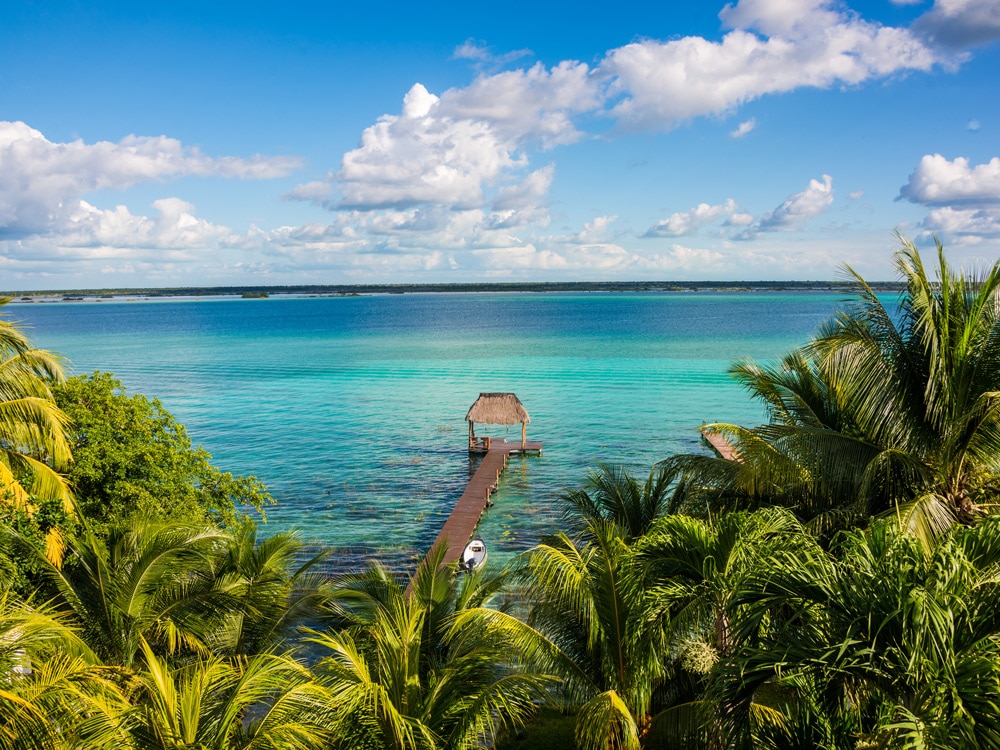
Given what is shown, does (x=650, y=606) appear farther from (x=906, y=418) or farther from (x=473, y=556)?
(x=473, y=556)

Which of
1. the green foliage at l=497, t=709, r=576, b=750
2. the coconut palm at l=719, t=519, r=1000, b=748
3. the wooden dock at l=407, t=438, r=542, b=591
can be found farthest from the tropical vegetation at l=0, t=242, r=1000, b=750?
the wooden dock at l=407, t=438, r=542, b=591

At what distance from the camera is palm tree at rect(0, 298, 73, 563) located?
371 inches

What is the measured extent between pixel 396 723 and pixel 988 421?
6.74 m

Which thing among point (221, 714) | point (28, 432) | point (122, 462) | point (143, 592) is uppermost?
point (28, 432)

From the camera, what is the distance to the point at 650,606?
7.11m

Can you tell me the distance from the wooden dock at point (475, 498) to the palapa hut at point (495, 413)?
0.58 metres

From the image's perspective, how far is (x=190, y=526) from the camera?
9297 millimetres

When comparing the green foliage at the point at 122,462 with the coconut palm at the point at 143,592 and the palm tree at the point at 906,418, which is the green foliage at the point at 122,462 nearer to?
the coconut palm at the point at 143,592

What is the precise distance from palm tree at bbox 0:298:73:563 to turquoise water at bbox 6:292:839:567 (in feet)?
18.5

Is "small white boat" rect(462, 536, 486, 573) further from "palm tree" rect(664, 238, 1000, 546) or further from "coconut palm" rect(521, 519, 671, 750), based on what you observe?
"palm tree" rect(664, 238, 1000, 546)

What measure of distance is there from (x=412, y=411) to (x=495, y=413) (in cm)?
920

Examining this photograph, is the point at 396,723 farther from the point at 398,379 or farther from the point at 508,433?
the point at 398,379

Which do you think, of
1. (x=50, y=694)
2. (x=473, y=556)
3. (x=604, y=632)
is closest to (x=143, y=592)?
(x=50, y=694)

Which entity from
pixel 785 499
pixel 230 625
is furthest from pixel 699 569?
pixel 230 625
